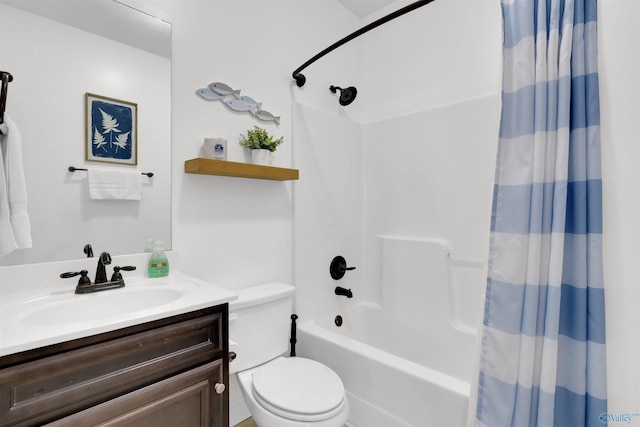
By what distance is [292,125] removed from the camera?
6.72 ft

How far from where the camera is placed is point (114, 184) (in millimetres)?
1377

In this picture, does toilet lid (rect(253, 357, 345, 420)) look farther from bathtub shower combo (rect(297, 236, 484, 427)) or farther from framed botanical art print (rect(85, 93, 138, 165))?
framed botanical art print (rect(85, 93, 138, 165))

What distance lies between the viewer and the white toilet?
4.07 feet

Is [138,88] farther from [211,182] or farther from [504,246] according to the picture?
[504,246]

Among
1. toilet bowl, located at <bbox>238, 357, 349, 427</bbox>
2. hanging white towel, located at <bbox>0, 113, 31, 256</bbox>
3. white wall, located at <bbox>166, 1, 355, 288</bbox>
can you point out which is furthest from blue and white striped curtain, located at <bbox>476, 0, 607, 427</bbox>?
hanging white towel, located at <bbox>0, 113, 31, 256</bbox>

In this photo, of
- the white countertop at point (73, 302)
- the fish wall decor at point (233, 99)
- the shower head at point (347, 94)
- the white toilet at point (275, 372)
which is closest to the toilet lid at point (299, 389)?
the white toilet at point (275, 372)

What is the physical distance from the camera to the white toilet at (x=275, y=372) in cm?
124

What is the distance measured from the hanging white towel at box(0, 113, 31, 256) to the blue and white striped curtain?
169cm

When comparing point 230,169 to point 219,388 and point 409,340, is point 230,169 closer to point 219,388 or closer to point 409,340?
point 219,388

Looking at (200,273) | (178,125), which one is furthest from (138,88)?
(200,273)

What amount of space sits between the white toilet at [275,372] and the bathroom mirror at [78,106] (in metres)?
0.53

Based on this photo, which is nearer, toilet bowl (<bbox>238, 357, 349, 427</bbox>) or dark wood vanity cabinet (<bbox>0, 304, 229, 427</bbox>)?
dark wood vanity cabinet (<bbox>0, 304, 229, 427</bbox>)

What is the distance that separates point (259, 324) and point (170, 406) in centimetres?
59

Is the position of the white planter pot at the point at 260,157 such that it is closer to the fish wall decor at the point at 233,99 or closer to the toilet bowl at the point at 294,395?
the fish wall decor at the point at 233,99
